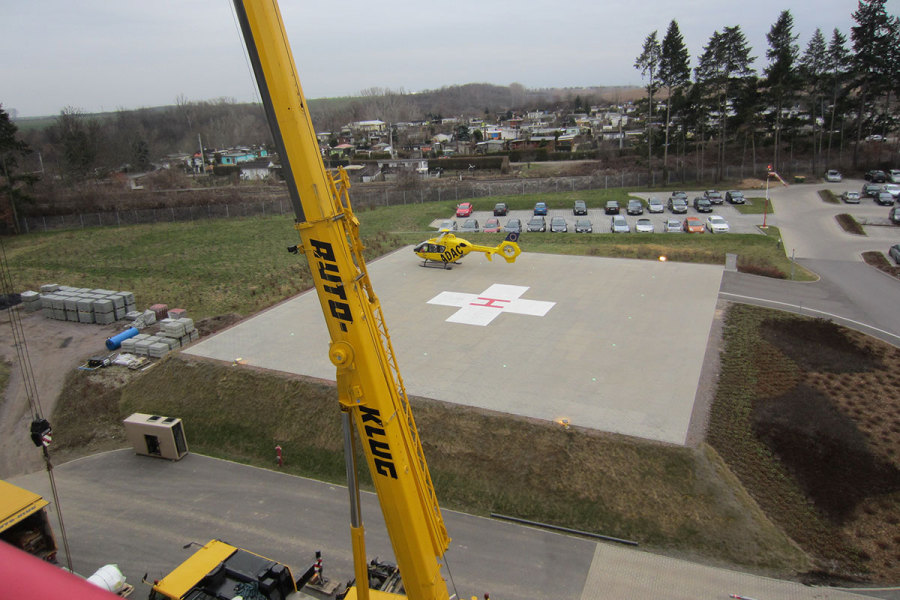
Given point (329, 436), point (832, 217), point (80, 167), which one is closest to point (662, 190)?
point (832, 217)

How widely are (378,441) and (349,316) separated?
5.74ft

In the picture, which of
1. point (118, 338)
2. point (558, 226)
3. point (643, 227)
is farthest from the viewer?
point (558, 226)

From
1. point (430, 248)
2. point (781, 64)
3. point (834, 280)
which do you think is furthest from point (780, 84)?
point (430, 248)

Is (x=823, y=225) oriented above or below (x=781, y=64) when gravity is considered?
below

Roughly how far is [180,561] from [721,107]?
58351 mm

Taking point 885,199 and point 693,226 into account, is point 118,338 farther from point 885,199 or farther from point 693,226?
point 885,199

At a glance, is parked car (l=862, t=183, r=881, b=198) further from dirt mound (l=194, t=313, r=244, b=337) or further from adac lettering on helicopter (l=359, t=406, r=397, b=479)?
adac lettering on helicopter (l=359, t=406, r=397, b=479)

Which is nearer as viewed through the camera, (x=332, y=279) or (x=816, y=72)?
(x=332, y=279)

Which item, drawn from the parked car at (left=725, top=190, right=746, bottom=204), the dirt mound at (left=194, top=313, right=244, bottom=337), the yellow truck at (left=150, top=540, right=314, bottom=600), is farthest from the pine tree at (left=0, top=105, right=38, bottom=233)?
the parked car at (left=725, top=190, right=746, bottom=204)

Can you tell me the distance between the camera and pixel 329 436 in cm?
1705

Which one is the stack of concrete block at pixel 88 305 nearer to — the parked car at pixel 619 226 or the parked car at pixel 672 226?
the parked car at pixel 619 226

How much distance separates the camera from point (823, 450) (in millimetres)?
15141

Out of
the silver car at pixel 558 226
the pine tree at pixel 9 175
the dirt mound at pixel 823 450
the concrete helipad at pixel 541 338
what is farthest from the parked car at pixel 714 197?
the pine tree at pixel 9 175

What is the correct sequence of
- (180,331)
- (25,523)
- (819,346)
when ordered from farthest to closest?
(180,331) → (819,346) → (25,523)
